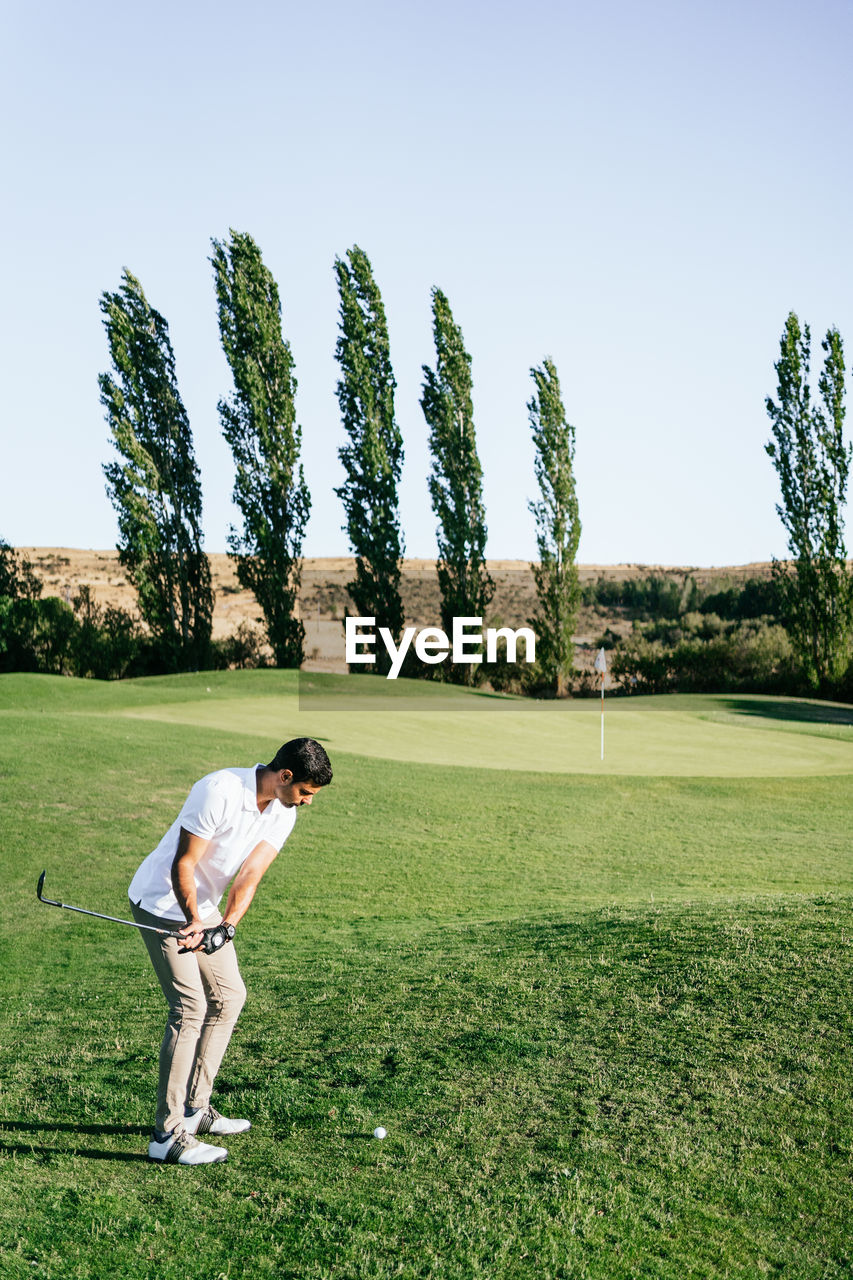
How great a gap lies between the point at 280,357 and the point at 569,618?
15.6 m

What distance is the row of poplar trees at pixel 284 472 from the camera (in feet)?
133

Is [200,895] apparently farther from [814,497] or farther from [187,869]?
[814,497]

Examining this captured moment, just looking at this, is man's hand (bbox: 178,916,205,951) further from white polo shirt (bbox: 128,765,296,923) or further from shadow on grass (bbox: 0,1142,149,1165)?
shadow on grass (bbox: 0,1142,149,1165)

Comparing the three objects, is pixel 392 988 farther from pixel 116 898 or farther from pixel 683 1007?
pixel 116 898

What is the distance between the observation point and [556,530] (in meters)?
42.0

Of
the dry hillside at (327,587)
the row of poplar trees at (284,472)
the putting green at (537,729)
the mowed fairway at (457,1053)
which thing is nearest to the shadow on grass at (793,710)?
the putting green at (537,729)

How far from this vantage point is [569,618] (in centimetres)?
4188

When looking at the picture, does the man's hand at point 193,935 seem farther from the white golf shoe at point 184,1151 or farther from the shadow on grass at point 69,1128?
the shadow on grass at point 69,1128

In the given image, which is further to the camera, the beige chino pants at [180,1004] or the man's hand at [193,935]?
the beige chino pants at [180,1004]

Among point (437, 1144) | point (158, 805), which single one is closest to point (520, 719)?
point (158, 805)

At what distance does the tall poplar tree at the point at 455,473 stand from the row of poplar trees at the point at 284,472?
6 cm

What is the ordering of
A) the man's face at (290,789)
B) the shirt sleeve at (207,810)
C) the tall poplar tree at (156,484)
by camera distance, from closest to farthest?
the shirt sleeve at (207,810) → the man's face at (290,789) → the tall poplar tree at (156,484)

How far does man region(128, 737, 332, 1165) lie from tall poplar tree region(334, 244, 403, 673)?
37.0m

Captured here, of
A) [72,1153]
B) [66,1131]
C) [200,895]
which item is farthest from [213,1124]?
[200,895]
